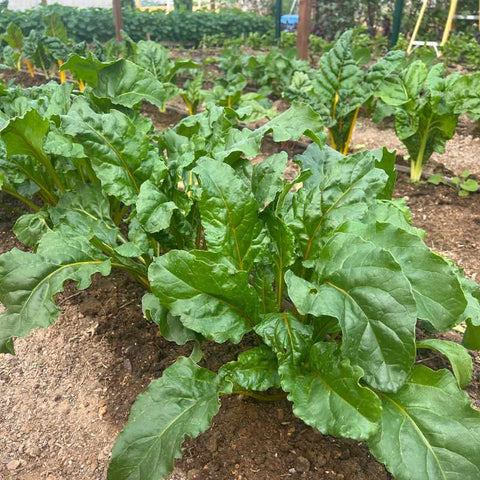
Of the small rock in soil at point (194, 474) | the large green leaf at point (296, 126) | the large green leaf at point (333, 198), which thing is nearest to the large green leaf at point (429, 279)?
the large green leaf at point (333, 198)

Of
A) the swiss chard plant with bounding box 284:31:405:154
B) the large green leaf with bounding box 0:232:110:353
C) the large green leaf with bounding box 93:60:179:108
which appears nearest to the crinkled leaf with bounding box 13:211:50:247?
the large green leaf with bounding box 0:232:110:353

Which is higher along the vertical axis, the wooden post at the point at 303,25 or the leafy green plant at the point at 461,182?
the wooden post at the point at 303,25

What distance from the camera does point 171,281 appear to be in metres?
1.50

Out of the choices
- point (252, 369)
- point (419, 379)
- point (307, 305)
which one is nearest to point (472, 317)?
point (419, 379)

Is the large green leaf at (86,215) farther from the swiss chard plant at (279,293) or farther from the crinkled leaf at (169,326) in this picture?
the crinkled leaf at (169,326)

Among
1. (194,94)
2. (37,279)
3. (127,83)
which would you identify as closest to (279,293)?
(37,279)

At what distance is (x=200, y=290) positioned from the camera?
154 cm

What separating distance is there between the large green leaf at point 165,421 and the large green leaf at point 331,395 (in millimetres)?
245

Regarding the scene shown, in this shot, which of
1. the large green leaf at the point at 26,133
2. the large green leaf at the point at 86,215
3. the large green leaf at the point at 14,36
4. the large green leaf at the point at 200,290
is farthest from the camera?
the large green leaf at the point at 14,36

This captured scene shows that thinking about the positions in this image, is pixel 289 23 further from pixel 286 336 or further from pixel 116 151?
pixel 286 336

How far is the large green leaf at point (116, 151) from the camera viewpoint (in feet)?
6.59

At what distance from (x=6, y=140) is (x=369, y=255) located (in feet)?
5.34

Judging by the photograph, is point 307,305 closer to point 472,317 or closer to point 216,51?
point 472,317

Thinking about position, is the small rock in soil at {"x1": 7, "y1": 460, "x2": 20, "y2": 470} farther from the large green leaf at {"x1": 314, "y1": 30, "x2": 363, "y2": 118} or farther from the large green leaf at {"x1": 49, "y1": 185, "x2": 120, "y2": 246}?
the large green leaf at {"x1": 314, "y1": 30, "x2": 363, "y2": 118}
